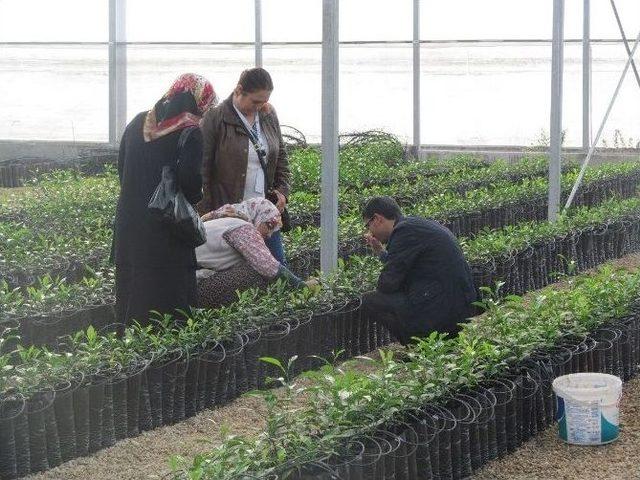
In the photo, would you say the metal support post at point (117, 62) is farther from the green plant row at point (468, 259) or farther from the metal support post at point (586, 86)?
the green plant row at point (468, 259)

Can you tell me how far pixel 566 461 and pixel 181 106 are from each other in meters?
2.25

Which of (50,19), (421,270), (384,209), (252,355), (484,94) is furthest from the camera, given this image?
(50,19)

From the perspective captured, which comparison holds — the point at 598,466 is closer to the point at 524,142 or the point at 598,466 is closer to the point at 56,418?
the point at 56,418

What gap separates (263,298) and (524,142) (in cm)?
1250

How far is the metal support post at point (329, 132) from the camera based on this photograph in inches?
274

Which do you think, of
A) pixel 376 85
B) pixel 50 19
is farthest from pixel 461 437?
pixel 50 19

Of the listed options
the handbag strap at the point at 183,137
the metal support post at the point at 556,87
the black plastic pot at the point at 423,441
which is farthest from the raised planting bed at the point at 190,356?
the metal support post at the point at 556,87

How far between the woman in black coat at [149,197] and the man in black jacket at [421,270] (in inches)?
42.5

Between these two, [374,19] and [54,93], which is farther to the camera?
[374,19]

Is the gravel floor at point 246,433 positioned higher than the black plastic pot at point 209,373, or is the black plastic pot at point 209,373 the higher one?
the black plastic pot at point 209,373

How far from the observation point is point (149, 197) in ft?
19.4

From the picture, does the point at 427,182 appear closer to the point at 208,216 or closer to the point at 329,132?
the point at 329,132

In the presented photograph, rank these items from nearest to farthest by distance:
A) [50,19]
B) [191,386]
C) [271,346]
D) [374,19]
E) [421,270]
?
[191,386], [271,346], [421,270], [50,19], [374,19]

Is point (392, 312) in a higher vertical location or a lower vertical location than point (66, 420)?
higher
